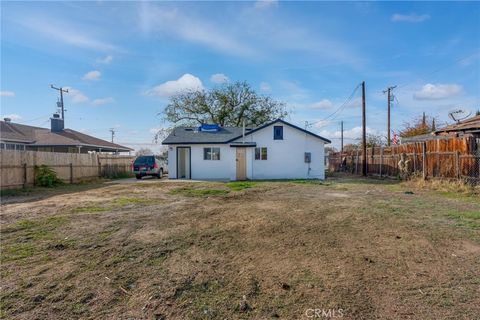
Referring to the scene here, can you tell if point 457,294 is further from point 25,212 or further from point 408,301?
point 25,212

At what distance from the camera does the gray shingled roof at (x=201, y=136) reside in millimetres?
20875

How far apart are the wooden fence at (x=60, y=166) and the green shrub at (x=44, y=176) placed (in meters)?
0.18

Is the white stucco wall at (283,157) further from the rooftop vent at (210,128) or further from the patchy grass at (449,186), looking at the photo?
the patchy grass at (449,186)

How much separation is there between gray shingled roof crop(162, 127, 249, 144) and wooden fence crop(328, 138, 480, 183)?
1003 cm

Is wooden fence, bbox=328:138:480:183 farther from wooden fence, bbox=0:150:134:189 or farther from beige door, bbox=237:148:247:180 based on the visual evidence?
wooden fence, bbox=0:150:134:189

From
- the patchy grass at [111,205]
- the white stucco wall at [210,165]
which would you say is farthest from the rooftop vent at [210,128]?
the patchy grass at [111,205]

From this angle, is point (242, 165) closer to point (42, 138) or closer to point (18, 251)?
point (18, 251)

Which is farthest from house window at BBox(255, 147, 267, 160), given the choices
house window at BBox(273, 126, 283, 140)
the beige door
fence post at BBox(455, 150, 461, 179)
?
fence post at BBox(455, 150, 461, 179)

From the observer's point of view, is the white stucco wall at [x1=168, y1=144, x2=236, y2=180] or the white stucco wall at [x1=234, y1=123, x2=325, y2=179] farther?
the white stucco wall at [x1=168, y1=144, x2=236, y2=180]

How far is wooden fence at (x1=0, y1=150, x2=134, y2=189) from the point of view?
41.8 feet

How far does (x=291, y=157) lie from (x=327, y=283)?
17.1m

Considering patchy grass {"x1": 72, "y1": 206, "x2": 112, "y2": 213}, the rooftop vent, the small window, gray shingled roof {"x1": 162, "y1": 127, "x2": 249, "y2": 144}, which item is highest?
the rooftop vent

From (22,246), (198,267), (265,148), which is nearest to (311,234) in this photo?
(198,267)

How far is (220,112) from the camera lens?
3203 cm
